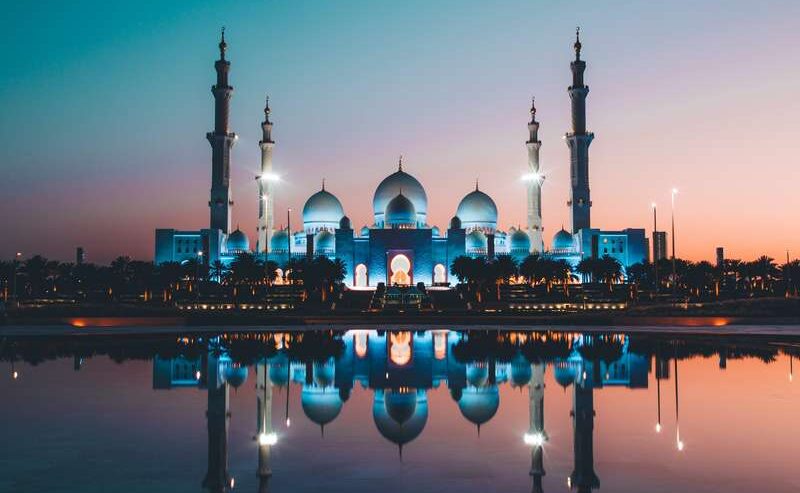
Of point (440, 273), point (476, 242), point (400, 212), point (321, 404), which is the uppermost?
point (400, 212)

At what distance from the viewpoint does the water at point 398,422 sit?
8.23 meters

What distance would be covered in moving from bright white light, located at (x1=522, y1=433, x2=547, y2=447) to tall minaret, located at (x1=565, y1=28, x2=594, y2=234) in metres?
63.0

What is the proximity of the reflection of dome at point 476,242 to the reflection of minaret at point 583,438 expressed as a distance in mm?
58687

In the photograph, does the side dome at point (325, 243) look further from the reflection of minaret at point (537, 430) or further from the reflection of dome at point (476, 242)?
the reflection of minaret at point (537, 430)

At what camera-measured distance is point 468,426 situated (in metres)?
10.9

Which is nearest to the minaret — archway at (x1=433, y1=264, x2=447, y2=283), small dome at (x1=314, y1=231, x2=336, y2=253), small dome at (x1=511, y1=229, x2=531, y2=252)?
small dome at (x1=314, y1=231, x2=336, y2=253)

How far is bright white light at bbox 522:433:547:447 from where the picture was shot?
988cm

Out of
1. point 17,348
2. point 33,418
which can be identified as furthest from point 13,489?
point 17,348

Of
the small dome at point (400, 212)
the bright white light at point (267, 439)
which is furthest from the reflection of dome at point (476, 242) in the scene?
the bright white light at point (267, 439)

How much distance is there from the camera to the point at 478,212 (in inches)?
3103

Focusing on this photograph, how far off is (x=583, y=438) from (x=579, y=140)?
63246mm

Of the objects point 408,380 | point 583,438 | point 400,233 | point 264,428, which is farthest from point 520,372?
point 400,233

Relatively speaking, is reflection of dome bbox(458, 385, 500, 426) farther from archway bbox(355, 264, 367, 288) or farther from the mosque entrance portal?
archway bbox(355, 264, 367, 288)

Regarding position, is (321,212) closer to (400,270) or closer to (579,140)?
(400,270)
